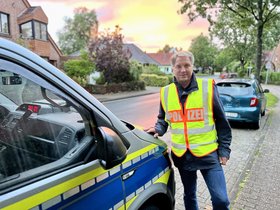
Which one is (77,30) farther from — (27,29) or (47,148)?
(47,148)

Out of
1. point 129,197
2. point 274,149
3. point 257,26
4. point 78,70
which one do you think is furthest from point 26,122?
point 78,70

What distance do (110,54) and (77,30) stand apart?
4152 centimetres

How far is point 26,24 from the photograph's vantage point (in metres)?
23.1

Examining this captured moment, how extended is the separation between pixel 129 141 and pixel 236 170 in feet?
11.6

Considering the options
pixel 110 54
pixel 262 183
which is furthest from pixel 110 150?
pixel 110 54

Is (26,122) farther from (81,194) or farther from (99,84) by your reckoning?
(99,84)

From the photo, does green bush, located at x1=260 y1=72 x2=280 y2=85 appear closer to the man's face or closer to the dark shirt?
the dark shirt

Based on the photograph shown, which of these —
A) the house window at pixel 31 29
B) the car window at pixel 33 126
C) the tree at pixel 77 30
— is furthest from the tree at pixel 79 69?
the tree at pixel 77 30

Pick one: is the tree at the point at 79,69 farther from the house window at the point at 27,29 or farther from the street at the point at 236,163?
the street at the point at 236,163

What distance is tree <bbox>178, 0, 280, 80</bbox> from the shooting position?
40.3 ft

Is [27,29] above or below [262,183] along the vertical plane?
above

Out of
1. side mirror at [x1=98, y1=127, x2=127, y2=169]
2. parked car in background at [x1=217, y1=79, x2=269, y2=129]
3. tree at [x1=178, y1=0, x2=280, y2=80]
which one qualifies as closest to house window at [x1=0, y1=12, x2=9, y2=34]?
tree at [x1=178, y1=0, x2=280, y2=80]

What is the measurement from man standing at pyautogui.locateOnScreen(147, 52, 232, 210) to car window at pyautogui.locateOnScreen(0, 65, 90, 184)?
110 centimetres

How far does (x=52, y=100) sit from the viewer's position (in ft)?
5.41
